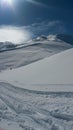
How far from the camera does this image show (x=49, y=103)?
47.0ft

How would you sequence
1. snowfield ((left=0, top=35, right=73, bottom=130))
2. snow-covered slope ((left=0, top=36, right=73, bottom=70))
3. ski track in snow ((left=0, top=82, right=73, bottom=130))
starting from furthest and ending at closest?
snow-covered slope ((left=0, top=36, right=73, bottom=70)) < snowfield ((left=0, top=35, right=73, bottom=130)) < ski track in snow ((left=0, top=82, right=73, bottom=130))

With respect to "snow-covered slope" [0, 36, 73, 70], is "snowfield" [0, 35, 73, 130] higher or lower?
lower

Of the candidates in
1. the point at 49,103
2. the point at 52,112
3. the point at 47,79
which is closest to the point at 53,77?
the point at 47,79

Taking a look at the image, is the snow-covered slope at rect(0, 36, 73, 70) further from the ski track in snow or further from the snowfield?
the ski track in snow

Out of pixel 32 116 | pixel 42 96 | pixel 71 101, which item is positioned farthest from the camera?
pixel 42 96

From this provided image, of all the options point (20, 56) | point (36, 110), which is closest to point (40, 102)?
point (36, 110)

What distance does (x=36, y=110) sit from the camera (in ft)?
43.6

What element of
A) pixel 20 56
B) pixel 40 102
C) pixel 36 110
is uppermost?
pixel 20 56

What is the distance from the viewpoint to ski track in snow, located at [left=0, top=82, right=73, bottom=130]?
36.9 ft

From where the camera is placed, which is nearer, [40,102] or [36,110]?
[36,110]

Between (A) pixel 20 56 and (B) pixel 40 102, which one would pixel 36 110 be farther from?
(A) pixel 20 56

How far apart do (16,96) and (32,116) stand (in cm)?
461

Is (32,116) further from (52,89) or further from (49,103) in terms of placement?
(52,89)

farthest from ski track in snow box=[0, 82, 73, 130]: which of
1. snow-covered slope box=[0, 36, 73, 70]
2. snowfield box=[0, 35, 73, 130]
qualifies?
snow-covered slope box=[0, 36, 73, 70]
